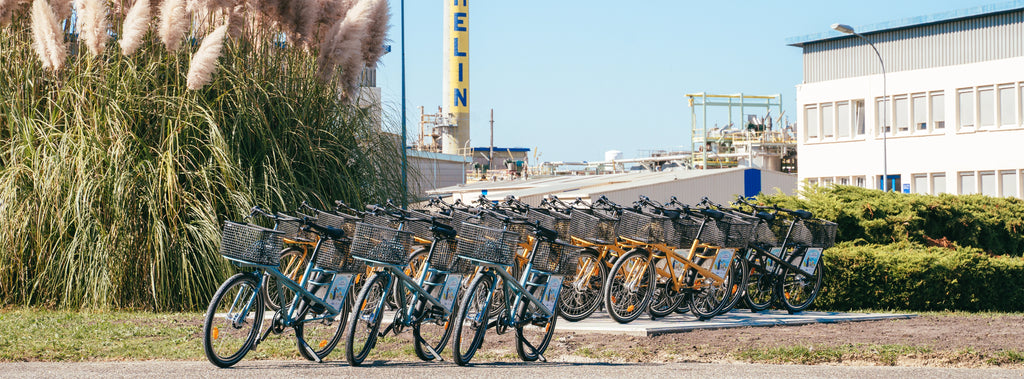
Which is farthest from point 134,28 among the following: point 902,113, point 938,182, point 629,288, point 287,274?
point 902,113

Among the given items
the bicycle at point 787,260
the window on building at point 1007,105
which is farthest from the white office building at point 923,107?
the bicycle at point 787,260

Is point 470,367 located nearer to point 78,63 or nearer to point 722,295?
point 722,295

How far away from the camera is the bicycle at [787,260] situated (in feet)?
36.1

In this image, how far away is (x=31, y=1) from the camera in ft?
41.2

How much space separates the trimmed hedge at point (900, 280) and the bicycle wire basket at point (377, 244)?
632cm

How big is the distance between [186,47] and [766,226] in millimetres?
6476

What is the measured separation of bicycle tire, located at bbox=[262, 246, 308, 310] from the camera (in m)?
7.45

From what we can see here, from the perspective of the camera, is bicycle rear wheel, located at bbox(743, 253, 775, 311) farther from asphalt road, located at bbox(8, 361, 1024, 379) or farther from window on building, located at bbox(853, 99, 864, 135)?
→ window on building, located at bbox(853, 99, 864, 135)

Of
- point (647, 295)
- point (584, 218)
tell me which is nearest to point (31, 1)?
point (584, 218)

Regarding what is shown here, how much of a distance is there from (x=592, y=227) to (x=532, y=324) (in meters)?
2.20

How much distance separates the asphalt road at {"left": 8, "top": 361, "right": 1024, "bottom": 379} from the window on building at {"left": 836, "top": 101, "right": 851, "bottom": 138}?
43823 millimetres

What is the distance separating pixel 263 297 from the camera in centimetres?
724

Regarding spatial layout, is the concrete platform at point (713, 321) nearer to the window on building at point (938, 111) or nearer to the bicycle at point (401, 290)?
the bicycle at point (401, 290)

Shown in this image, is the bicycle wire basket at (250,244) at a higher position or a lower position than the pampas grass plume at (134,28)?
lower
